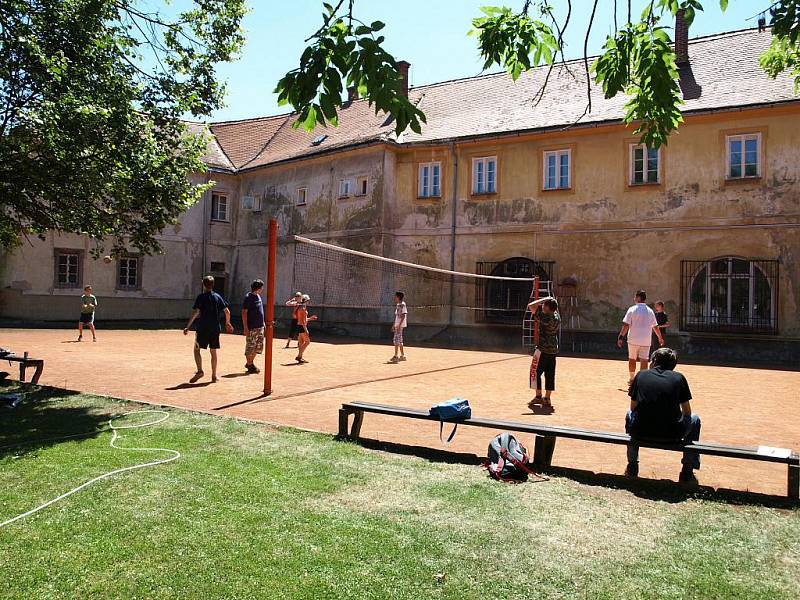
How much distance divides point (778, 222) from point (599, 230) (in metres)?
5.27

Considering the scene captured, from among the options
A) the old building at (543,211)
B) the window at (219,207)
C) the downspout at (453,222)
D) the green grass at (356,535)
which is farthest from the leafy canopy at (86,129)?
the window at (219,207)

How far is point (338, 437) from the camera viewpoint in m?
6.90

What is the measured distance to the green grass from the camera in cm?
341

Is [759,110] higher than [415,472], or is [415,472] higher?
[759,110]

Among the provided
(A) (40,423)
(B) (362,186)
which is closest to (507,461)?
(A) (40,423)

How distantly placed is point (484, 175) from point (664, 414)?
19192mm

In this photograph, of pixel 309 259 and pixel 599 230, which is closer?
pixel 599 230

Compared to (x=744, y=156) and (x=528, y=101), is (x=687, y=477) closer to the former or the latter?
(x=528, y=101)

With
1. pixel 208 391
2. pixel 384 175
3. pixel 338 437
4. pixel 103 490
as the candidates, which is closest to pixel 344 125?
pixel 384 175

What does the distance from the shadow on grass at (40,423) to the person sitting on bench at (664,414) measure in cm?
572

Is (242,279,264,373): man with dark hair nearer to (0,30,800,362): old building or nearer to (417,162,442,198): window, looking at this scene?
(0,30,800,362): old building

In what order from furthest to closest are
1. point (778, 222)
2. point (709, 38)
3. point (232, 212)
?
point (232, 212) → point (709, 38) → point (778, 222)

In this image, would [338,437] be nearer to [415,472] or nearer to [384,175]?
[415,472]

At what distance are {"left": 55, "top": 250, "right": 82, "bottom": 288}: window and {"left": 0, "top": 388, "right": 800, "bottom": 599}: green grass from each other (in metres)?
24.4
